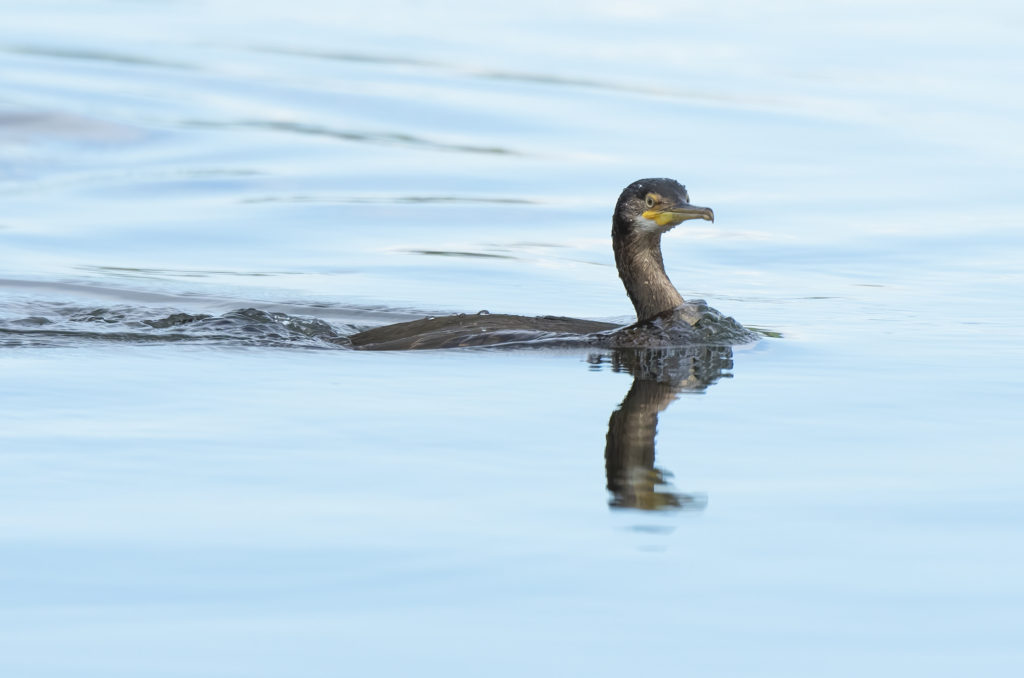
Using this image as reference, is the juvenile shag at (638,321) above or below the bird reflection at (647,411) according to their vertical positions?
above

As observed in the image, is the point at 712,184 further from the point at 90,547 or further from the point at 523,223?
the point at 90,547

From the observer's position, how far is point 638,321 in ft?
34.4

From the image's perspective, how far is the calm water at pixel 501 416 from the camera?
497 cm

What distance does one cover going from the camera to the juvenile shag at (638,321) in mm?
9859

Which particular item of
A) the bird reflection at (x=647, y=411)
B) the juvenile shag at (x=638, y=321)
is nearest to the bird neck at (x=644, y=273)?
the juvenile shag at (x=638, y=321)

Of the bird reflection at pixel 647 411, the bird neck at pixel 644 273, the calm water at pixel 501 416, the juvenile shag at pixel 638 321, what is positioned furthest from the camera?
the bird neck at pixel 644 273

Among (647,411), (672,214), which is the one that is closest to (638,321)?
(672,214)

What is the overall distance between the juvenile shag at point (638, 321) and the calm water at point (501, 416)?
0.86 feet

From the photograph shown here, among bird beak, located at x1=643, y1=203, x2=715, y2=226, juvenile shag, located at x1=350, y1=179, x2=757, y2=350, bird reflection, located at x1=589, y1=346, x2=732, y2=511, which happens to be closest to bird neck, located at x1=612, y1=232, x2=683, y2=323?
juvenile shag, located at x1=350, y1=179, x2=757, y2=350

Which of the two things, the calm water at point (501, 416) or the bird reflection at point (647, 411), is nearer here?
the calm water at point (501, 416)

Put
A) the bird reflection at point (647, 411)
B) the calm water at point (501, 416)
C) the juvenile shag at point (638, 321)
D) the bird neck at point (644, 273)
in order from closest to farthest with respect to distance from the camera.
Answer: the calm water at point (501, 416) < the bird reflection at point (647, 411) < the juvenile shag at point (638, 321) < the bird neck at point (644, 273)

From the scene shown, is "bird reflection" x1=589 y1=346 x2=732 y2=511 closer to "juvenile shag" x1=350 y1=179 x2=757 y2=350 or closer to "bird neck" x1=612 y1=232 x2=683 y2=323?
"juvenile shag" x1=350 y1=179 x2=757 y2=350

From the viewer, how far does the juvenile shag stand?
9859 millimetres

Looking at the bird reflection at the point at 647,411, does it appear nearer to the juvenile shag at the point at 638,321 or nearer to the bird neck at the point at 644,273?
the juvenile shag at the point at 638,321
